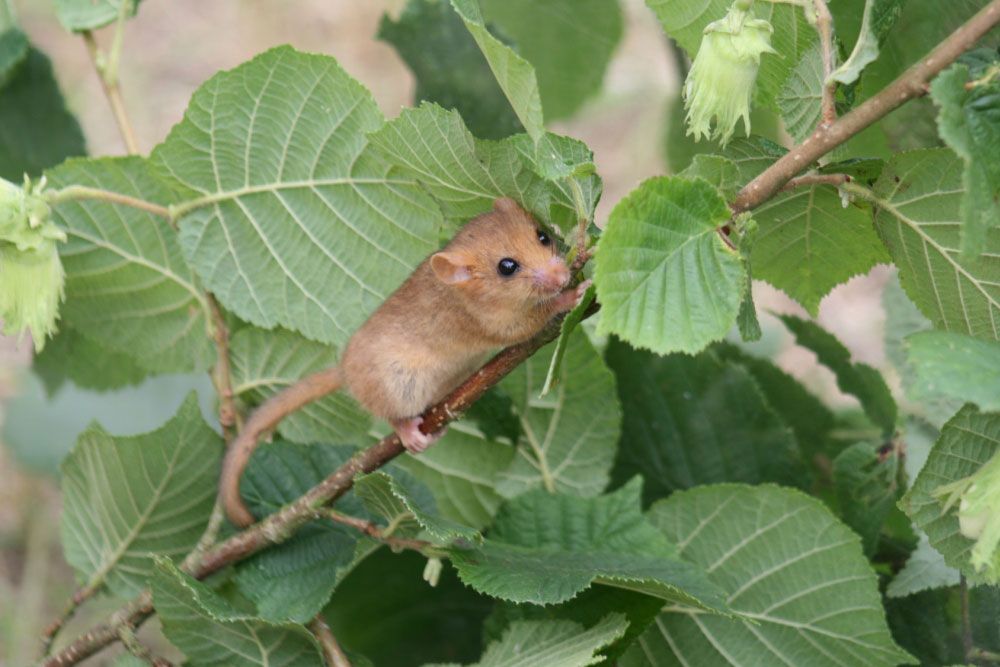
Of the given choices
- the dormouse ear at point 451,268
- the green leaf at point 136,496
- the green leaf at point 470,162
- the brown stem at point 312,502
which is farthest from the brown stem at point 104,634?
the green leaf at point 470,162

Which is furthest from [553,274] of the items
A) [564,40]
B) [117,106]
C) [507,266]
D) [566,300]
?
[564,40]

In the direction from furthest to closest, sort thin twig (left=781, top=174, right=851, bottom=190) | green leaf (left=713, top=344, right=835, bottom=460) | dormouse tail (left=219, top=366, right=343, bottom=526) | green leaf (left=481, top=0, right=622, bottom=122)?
green leaf (left=481, top=0, right=622, bottom=122), green leaf (left=713, top=344, right=835, bottom=460), dormouse tail (left=219, top=366, right=343, bottom=526), thin twig (left=781, top=174, right=851, bottom=190)

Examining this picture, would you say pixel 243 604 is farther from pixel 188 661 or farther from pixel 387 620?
pixel 387 620

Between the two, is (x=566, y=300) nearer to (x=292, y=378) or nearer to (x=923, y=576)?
(x=292, y=378)

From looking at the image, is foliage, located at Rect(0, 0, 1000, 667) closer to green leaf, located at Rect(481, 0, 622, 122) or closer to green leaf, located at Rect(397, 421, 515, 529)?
green leaf, located at Rect(397, 421, 515, 529)

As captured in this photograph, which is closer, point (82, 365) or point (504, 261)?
point (504, 261)

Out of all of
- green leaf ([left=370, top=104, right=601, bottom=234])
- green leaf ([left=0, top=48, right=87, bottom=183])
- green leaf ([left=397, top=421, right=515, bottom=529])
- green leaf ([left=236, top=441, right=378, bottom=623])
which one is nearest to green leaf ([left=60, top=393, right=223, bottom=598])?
green leaf ([left=236, top=441, right=378, bottom=623])
